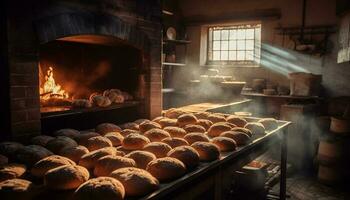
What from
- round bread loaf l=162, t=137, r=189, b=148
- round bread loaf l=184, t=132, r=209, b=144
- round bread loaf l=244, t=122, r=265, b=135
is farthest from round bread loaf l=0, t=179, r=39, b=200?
round bread loaf l=244, t=122, r=265, b=135

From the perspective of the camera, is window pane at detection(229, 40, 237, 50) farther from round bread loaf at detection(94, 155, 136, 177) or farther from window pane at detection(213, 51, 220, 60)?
round bread loaf at detection(94, 155, 136, 177)

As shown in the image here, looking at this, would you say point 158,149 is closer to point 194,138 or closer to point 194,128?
point 194,138

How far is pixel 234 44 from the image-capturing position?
8727 mm

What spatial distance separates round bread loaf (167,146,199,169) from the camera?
6.93 ft

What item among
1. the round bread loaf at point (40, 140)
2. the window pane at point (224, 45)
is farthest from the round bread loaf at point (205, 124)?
the window pane at point (224, 45)

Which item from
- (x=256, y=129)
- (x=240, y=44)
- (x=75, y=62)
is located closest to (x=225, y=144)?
(x=256, y=129)

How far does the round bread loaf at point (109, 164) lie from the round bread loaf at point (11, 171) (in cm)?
46

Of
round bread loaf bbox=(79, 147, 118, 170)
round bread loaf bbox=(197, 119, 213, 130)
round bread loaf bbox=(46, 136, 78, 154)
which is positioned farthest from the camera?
round bread loaf bbox=(197, 119, 213, 130)

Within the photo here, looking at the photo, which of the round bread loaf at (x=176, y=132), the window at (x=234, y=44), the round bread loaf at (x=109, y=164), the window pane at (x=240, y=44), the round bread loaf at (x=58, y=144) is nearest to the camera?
the round bread loaf at (x=109, y=164)

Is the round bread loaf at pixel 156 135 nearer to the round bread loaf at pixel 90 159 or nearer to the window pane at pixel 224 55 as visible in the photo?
the round bread loaf at pixel 90 159

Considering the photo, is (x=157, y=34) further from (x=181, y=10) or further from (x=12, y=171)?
(x=181, y=10)

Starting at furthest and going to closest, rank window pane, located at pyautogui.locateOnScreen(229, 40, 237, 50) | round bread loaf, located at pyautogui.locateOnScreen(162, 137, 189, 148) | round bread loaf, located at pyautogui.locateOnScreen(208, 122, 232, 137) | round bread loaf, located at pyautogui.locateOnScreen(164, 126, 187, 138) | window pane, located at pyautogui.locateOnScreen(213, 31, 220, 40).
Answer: window pane, located at pyautogui.locateOnScreen(213, 31, 220, 40) < window pane, located at pyautogui.locateOnScreen(229, 40, 237, 50) < round bread loaf, located at pyautogui.locateOnScreen(208, 122, 232, 137) < round bread loaf, located at pyautogui.locateOnScreen(164, 126, 187, 138) < round bread loaf, located at pyautogui.locateOnScreen(162, 137, 189, 148)

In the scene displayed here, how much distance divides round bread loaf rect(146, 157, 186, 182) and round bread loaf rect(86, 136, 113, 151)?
0.60m

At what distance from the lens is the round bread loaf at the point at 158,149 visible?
2277 millimetres
